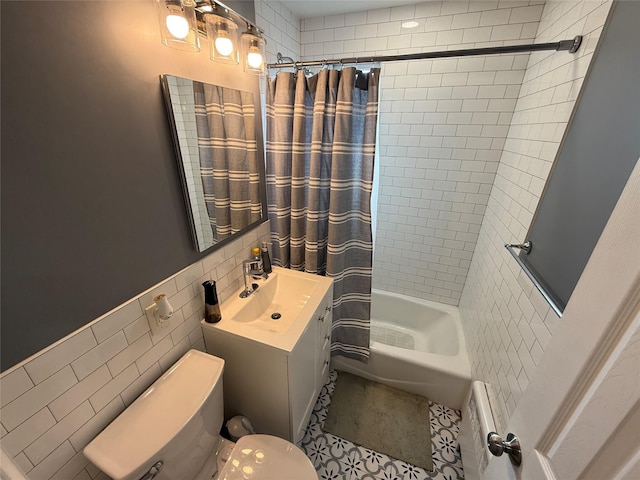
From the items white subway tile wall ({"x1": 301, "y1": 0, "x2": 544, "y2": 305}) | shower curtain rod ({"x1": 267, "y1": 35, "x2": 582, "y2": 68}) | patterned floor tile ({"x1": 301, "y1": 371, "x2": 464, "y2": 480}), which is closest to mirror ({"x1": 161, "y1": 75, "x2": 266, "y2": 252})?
shower curtain rod ({"x1": 267, "y1": 35, "x2": 582, "y2": 68})

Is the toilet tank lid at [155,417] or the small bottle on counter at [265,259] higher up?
the small bottle on counter at [265,259]

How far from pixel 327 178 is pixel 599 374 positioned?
135 cm

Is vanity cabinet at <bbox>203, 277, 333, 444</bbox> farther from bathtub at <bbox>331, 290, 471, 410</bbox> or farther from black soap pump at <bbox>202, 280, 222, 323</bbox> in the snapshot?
bathtub at <bbox>331, 290, 471, 410</bbox>

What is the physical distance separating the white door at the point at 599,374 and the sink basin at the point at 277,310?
813 mm

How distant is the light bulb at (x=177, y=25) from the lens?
83cm

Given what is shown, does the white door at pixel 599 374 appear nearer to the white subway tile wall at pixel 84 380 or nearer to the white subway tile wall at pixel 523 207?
the white subway tile wall at pixel 523 207

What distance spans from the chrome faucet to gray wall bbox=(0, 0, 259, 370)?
484 mm

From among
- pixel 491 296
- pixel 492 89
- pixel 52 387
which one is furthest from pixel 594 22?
pixel 52 387

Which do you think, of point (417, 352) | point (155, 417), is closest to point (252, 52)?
point (155, 417)

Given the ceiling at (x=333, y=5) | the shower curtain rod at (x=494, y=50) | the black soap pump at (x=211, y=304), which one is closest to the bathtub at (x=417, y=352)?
the black soap pump at (x=211, y=304)

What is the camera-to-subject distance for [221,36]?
3.34 ft

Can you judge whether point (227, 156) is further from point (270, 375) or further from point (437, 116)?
point (437, 116)

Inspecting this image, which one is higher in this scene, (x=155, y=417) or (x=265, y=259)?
(x=265, y=259)

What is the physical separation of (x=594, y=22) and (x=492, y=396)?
1673mm
